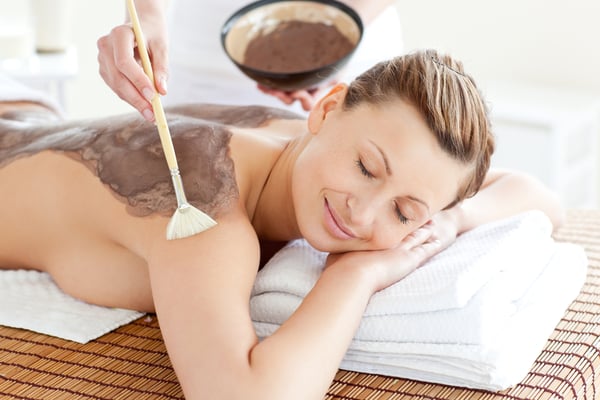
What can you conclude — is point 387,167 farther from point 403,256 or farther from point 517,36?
point 517,36

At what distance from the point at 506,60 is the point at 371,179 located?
2715 mm

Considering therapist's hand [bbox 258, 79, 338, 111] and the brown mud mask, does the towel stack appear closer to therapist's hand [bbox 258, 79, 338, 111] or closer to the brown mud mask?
the brown mud mask

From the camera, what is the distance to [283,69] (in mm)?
2068

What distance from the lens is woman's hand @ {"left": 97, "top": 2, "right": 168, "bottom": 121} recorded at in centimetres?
152

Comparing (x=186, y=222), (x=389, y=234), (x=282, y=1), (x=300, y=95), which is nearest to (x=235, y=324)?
(x=186, y=222)

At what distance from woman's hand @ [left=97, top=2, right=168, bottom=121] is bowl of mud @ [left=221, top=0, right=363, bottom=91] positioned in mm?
379

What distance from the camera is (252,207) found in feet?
5.69

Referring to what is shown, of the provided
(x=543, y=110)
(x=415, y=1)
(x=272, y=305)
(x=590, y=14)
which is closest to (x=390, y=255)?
(x=272, y=305)

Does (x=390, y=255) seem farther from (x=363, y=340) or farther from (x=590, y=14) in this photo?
(x=590, y=14)

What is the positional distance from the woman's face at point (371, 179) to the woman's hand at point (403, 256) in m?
0.02

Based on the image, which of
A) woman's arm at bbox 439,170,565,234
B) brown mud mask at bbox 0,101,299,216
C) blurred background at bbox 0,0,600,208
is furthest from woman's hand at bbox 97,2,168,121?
blurred background at bbox 0,0,600,208

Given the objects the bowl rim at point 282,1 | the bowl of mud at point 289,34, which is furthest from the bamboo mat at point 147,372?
the bowl of mud at point 289,34

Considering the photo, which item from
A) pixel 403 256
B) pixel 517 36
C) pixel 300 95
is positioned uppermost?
pixel 300 95

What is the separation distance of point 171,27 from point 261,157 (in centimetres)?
100
